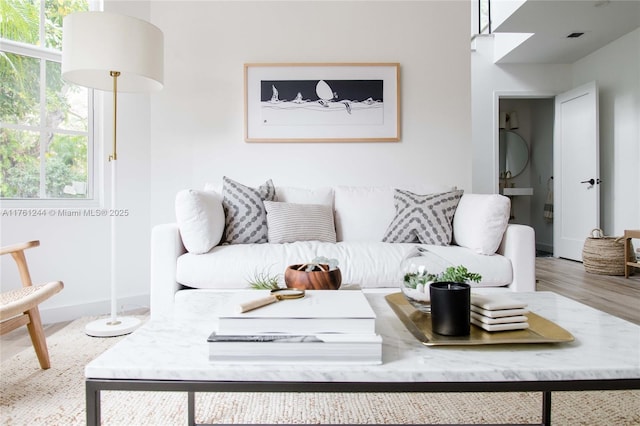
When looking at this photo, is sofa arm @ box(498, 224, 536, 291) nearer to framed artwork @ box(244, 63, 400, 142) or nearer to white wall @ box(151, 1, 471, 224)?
white wall @ box(151, 1, 471, 224)

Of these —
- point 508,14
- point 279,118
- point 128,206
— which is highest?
point 508,14

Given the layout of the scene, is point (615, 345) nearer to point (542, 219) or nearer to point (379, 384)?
point (379, 384)

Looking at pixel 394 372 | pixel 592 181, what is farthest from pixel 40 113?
pixel 592 181

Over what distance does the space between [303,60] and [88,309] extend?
7.76 feet

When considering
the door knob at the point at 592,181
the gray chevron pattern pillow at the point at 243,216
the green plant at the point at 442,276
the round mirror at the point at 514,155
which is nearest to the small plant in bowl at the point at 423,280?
the green plant at the point at 442,276

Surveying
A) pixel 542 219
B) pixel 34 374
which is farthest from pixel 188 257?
pixel 542 219

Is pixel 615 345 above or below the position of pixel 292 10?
below

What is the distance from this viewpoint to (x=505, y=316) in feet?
2.77

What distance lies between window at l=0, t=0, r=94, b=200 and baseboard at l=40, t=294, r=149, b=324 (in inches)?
28.7

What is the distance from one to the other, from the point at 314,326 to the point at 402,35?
3142 mm

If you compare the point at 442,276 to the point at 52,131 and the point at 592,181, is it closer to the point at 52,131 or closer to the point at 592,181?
the point at 52,131

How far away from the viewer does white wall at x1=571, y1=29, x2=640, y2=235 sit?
14.9 ft

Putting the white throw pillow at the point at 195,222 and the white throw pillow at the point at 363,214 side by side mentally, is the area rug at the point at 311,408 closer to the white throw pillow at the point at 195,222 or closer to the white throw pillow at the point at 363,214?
the white throw pillow at the point at 195,222

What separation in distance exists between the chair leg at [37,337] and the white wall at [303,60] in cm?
150
